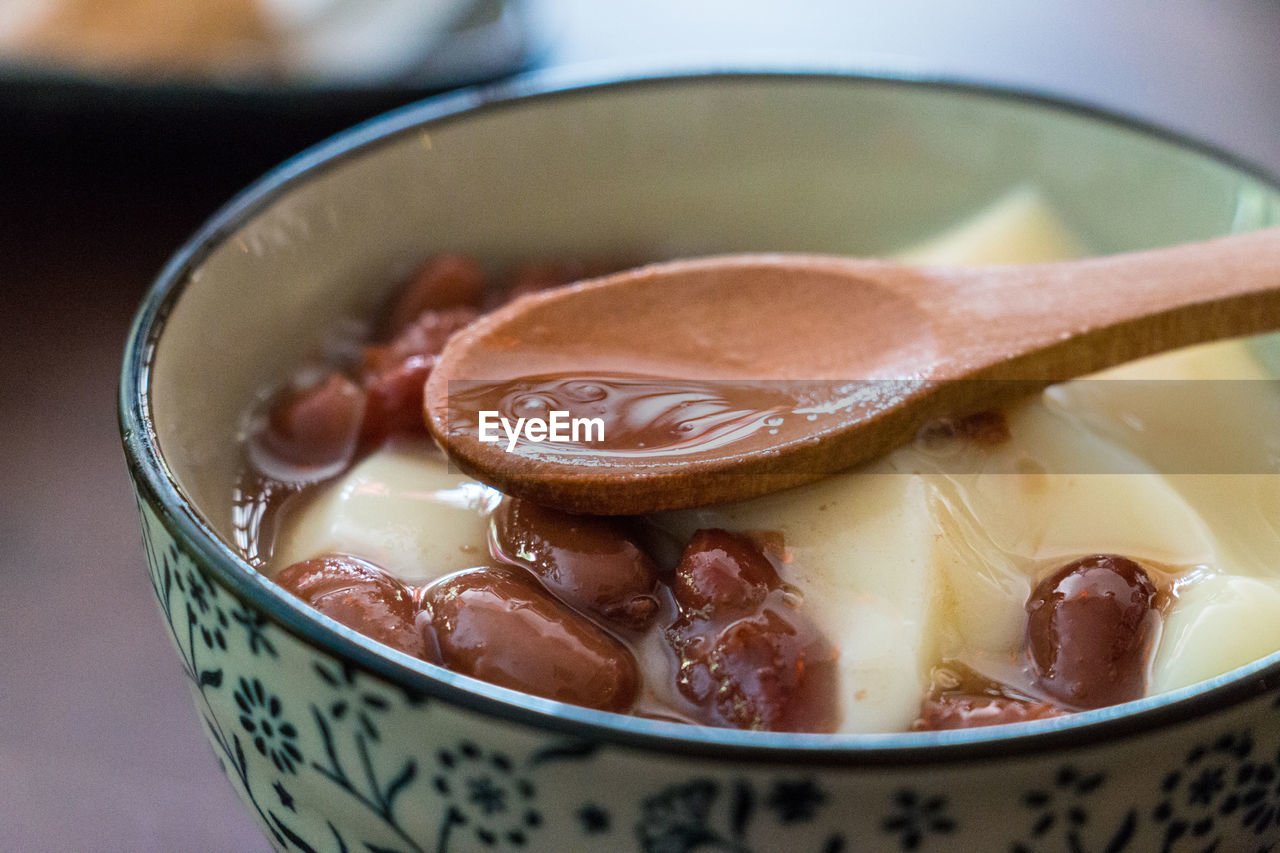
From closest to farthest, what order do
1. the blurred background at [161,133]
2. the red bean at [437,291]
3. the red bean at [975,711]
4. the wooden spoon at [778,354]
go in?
1. the red bean at [975,711]
2. the wooden spoon at [778,354]
3. the blurred background at [161,133]
4. the red bean at [437,291]

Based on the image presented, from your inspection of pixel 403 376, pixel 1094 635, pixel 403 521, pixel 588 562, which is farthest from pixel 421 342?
pixel 1094 635

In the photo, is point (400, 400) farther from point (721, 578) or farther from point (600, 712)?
point (600, 712)

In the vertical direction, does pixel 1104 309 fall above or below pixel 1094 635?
above

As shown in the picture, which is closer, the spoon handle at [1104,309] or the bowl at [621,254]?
the bowl at [621,254]

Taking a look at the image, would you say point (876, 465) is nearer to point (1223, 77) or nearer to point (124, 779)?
point (124, 779)

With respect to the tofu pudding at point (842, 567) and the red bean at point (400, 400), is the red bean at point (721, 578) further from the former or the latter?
the red bean at point (400, 400)

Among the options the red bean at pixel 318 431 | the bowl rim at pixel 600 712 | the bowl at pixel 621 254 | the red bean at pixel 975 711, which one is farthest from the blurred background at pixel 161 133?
the red bean at pixel 975 711
